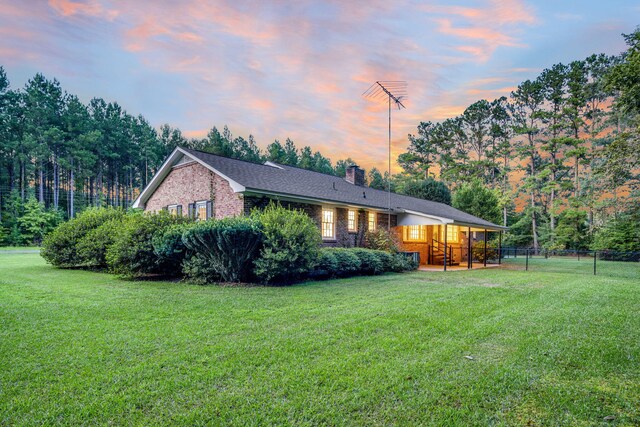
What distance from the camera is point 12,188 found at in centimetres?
4275

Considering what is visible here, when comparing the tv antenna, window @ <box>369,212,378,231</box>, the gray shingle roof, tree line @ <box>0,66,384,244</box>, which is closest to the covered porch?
the gray shingle roof

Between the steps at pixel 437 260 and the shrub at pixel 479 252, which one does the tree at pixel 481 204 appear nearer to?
the shrub at pixel 479 252

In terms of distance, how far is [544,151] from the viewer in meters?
36.4

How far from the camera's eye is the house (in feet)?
45.0

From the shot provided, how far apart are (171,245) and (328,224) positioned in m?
7.01

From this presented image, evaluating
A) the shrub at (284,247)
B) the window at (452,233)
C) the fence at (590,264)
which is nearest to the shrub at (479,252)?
the fence at (590,264)

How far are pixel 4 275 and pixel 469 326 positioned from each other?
1407 centimetres

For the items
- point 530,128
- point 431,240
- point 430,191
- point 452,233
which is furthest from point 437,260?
point 530,128

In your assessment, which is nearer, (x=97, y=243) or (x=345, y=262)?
(x=345, y=262)

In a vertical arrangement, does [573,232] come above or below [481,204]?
below

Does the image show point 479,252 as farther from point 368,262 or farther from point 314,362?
point 314,362

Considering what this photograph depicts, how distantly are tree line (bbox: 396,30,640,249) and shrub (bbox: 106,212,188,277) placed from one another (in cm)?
2635

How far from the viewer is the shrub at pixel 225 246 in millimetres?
9938

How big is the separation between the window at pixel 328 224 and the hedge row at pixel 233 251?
2.67 metres
